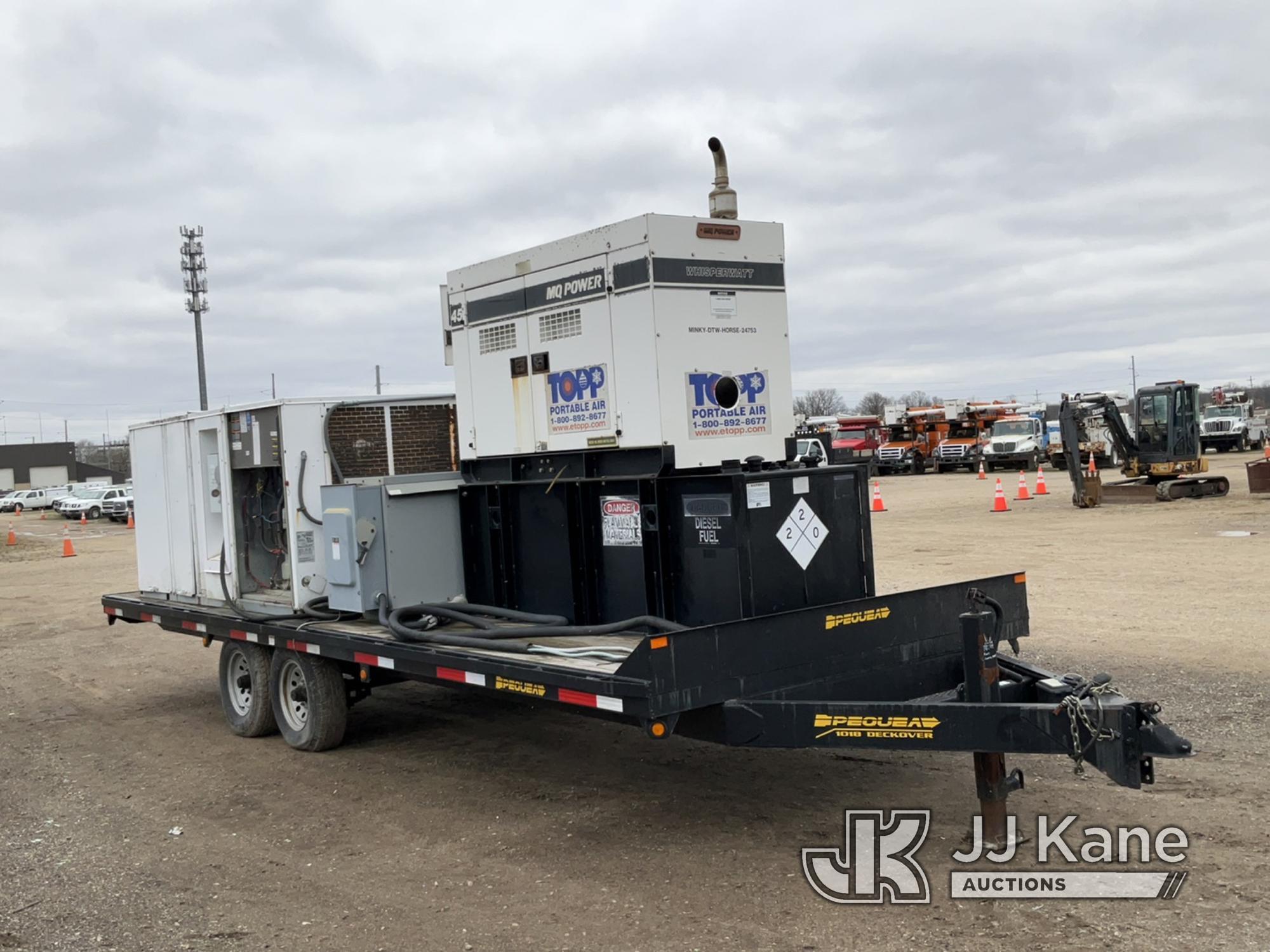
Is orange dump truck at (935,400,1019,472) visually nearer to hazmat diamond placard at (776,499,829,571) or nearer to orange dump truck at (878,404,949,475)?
orange dump truck at (878,404,949,475)

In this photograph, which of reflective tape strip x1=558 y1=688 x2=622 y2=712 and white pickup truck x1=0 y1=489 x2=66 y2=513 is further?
white pickup truck x1=0 y1=489 x2=66 y2=513

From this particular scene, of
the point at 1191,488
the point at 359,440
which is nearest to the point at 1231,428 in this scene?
the point at 1191,488

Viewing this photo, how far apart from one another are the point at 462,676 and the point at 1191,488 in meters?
25.7

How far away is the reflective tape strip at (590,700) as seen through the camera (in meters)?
5.52

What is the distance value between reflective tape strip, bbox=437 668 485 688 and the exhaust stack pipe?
10.7ft

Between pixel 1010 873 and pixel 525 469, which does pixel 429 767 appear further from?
pixel 1010 873

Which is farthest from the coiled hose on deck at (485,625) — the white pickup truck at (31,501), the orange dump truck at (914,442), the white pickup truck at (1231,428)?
the white pickup truck at (31,501)

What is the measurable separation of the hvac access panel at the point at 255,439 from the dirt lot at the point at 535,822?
2215mm

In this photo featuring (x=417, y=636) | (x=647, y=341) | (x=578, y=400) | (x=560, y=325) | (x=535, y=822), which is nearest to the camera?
(x=535, y=822)

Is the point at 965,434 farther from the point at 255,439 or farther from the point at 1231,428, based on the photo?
the point at 255,439

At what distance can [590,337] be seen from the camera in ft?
24.1

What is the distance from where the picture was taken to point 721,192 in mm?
7418

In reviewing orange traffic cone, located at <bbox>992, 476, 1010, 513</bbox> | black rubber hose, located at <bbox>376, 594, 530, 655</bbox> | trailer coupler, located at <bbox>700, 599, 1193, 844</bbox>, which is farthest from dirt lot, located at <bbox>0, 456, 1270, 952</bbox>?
orange traffic cone, located at <bbox>992, 476, 1010, 513</bbox>

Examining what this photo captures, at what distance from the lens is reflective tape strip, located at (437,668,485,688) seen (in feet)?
21.3
